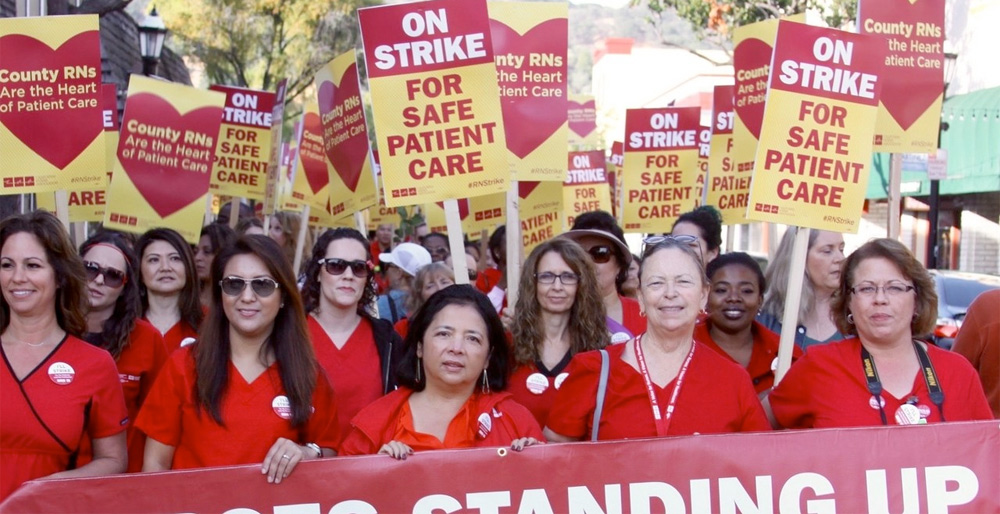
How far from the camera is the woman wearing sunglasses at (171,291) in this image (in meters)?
5.55

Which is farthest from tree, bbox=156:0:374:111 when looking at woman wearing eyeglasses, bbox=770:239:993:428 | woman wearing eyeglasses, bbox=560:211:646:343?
woman wearing eyeglasses, bbox=770:239:993:428

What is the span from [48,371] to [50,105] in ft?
8.38

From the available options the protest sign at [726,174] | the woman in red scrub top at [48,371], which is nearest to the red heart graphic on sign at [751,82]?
the protest sign at [726,174]

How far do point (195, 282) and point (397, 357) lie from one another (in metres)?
1.40

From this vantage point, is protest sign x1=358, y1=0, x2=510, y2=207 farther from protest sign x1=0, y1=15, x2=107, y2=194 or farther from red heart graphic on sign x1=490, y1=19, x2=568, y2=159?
protest sign x1=0, y1=15, x2=107, y2=194

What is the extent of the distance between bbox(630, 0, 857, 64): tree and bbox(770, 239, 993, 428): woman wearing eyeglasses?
1788cm

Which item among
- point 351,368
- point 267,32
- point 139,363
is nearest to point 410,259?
point 351,368

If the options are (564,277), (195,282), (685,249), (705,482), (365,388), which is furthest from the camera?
(195,282)

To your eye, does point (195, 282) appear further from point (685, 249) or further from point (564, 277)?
point (685, 249)

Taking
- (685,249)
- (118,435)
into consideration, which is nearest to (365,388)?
(118,435)

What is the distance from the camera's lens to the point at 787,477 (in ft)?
12.8

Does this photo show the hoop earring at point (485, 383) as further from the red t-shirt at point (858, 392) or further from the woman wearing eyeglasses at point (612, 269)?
the woman wearing eyeglasses at point (612, 269)

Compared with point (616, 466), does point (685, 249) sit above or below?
above

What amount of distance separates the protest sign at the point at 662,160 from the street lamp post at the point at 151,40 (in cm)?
640
